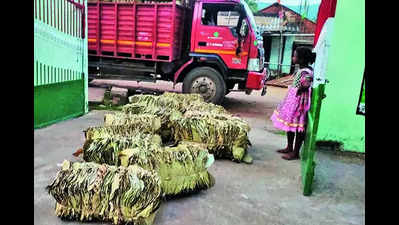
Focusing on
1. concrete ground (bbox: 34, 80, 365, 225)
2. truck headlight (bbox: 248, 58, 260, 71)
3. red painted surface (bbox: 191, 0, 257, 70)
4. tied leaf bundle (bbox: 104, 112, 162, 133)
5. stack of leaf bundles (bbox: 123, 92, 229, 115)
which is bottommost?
concrete ground (bbox: 34, 80, 365, 225)

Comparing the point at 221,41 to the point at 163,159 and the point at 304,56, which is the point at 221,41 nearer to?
the point at 304,56

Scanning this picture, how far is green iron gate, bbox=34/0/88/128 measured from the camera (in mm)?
5121

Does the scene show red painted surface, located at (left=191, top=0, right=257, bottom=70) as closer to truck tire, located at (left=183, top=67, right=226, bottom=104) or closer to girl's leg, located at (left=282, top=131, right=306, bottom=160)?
truck tire, located at (left=183, top=67, right=226, bottom=104)

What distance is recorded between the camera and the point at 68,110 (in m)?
6.10

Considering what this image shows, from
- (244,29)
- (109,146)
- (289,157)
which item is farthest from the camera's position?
(244,29)

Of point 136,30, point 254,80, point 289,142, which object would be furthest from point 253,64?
point 289,142

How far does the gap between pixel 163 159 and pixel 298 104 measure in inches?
84.6

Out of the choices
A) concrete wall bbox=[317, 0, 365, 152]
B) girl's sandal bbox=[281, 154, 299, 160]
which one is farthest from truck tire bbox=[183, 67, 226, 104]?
girl's sandal bbox=[281, 154, 299, 160]

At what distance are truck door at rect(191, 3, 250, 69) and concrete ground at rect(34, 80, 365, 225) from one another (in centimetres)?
363

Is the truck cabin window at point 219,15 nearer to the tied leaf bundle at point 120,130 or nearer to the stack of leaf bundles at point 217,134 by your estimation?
the stack of leaf bundles at point 217,134

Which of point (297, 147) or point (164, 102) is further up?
point (164, 102)

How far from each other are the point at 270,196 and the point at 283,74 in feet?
55.2

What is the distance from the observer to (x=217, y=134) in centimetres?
420

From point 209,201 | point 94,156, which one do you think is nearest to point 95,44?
point 94,156
